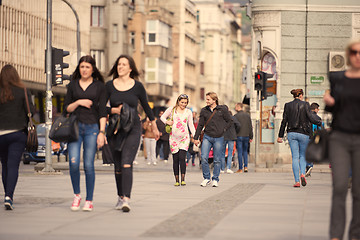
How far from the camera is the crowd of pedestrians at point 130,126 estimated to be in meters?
8.70

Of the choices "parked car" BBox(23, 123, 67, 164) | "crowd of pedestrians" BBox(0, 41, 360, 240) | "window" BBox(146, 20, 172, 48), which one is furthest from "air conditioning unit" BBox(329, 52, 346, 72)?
"window" BBox(146, 20, 172, 48)

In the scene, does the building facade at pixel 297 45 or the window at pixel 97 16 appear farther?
the window at pixel 97 16

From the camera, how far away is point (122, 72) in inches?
494

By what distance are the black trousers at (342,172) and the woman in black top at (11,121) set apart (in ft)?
17.2

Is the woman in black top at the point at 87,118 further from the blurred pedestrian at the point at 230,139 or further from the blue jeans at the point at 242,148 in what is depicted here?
the blue jeans at the point at 242,148

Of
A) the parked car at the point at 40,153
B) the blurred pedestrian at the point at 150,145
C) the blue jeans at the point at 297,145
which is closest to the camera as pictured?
the blue jeans at the point at 297,145

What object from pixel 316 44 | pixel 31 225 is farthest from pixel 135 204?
pixel 316 44

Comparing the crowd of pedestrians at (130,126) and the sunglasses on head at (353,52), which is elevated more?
the sunglasses on head at (353,52)

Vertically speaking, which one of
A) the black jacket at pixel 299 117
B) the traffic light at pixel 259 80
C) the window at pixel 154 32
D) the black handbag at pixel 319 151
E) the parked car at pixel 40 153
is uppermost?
the window at pixel 154 32

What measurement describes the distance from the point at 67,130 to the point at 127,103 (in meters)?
0.87

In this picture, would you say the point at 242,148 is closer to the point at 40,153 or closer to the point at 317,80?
the point at 317,80

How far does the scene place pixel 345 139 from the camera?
8.71m

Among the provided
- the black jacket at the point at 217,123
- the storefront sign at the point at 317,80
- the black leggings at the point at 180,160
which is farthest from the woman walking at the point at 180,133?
the storefront sign at the point at 317,80

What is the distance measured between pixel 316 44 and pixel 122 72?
22264 mm
